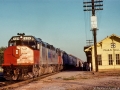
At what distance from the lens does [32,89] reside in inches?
490

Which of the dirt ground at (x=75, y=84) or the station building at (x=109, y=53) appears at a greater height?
the station building at (x=109, y=53)

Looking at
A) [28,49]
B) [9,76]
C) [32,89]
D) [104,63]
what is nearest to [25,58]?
[28,49]

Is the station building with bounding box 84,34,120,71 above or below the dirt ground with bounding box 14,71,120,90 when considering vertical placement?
above

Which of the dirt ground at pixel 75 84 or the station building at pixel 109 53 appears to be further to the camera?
the station building at pixel 109 53

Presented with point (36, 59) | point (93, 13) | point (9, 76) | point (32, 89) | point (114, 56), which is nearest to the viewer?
point (32, 89)

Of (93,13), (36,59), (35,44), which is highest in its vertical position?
(93,13)

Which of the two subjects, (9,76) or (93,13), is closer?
(9,76)

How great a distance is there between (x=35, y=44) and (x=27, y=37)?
3.24ft

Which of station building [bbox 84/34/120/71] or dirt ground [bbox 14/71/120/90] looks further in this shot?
station building [bbox 84/34/120/71]

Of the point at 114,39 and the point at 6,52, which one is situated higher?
the point at 114,39

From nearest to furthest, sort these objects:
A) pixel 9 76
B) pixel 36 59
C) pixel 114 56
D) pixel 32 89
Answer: pixel 32 89 → pixel 9 76 → pixel 36 59 → pixel 114 56

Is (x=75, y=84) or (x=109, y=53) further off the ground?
(x=109, y=53)

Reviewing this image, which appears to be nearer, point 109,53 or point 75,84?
A: point 75,84

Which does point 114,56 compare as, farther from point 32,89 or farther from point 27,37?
point 32,89
